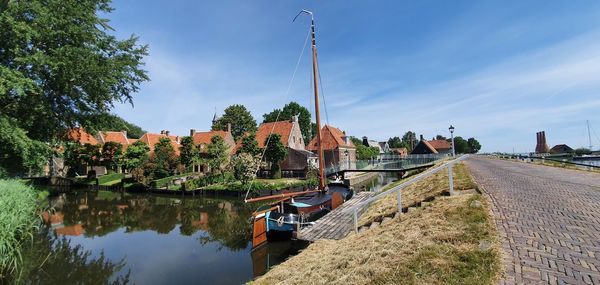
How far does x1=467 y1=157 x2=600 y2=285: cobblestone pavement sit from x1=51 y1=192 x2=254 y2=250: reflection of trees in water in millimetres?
11268

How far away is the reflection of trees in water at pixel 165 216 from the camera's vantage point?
17.6m

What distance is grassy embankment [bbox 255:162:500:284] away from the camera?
482cm

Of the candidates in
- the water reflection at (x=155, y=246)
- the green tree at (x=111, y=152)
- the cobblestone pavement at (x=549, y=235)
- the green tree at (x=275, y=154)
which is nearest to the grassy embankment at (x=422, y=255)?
the cobblestone pavement at (x=549, y=235)

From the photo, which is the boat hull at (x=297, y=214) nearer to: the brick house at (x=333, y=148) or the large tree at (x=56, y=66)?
the large tree at (x=56, y=66)

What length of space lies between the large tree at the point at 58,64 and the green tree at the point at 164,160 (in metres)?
16.4

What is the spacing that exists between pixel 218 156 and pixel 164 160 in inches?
277

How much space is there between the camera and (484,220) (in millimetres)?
6504

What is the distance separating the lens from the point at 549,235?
19.2 ft

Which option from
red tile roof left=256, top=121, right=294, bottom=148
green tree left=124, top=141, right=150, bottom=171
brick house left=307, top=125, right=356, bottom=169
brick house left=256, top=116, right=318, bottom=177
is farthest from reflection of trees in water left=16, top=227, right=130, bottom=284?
brick house left=307, top=125, right=356, bottom=169

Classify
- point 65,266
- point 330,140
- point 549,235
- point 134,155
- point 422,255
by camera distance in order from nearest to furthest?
1. point 422,255
2. point 549,235
3. point 65,266
4. point 134,155
5. point 330,140

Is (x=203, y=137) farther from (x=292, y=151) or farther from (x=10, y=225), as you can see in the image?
(x=10, y=225)

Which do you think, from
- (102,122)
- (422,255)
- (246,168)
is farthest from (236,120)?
(422,255)

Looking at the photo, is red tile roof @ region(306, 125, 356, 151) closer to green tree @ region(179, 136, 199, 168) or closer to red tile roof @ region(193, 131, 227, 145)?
red tile roof @ region(193, 131, 227, 145)

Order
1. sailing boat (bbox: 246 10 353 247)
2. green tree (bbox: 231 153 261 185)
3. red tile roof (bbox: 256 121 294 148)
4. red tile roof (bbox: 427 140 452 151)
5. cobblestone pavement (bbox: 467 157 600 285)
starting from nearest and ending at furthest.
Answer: cobblestone pavement (bbox: 467 157 600 285) → sailing boat (bbox: 246 10 353 247) → green tree (bbox: 231 153 261 185) → red tile roof (bbox: 256 121 294 148) → red tile roof (bbox: 427 140 452 151)
